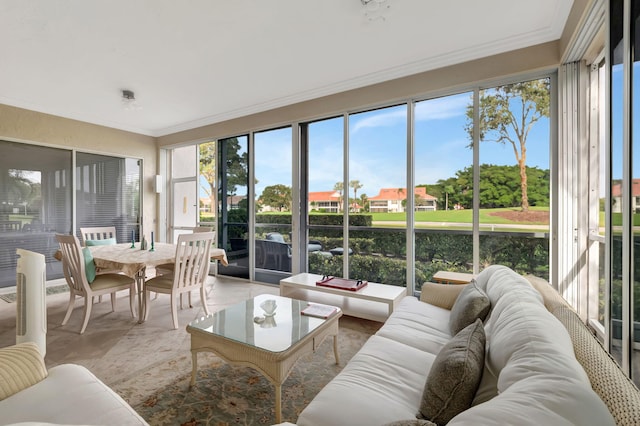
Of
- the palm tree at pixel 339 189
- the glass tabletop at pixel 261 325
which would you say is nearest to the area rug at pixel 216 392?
the glass tabletop at pixel 261 325

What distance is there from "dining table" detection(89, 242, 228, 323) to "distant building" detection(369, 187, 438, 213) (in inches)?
78.8

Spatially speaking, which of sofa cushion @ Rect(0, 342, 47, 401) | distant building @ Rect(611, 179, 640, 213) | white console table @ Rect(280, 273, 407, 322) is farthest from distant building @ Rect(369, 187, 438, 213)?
sofa cushion @ Rect(0, 342, 47, 401)

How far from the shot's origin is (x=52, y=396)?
1.12 meters

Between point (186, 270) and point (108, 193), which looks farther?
point (108, 193)

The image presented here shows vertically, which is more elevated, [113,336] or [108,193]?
[108,193]

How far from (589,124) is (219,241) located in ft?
16.2

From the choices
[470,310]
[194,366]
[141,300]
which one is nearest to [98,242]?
[141,300]

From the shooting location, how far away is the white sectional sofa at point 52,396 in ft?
3.32

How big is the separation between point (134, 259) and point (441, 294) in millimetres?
2806

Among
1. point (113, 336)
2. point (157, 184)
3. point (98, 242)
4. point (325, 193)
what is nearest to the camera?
point (113, 336)

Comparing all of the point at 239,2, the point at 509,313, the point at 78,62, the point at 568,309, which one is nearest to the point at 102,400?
the point at 509,313

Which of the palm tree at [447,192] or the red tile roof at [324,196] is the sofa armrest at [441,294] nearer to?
the palm tree at [447,192]

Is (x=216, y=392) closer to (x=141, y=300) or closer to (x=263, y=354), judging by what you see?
(x=263, y=354)

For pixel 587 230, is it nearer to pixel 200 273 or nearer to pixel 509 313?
pixel 509 313
